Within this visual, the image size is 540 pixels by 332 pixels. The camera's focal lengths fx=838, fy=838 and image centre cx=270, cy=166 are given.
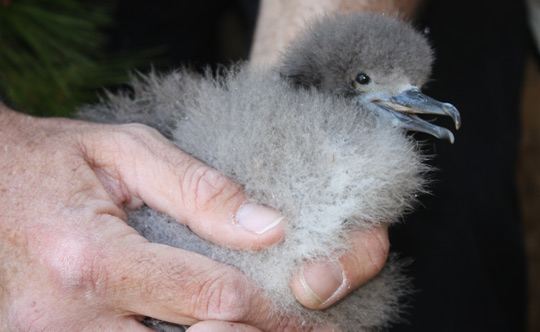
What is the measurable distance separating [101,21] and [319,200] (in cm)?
147

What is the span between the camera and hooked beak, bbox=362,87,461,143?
60.9 inches

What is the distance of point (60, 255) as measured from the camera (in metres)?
1.47

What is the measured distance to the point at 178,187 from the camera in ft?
4.98

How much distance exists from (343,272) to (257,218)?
7.9 inches

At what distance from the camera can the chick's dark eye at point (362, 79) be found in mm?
1604

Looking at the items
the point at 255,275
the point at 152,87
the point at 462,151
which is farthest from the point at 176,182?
the point at 462,151

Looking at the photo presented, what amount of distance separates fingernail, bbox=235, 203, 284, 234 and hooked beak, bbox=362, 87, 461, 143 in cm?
31

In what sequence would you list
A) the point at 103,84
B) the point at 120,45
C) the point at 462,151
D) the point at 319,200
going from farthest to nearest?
Answer: the point at 120,45
the point at 103,84
the point at 462,151
the point at 319,200

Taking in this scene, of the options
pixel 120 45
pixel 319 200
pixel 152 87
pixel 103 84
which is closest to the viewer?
pixel 319 200

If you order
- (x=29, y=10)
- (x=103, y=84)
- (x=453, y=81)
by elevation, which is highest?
(x=453, y=81)

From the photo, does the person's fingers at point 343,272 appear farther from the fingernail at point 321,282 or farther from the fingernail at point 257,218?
the fingernail at point 257,218

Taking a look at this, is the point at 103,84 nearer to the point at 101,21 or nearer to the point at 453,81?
the point at 101,21

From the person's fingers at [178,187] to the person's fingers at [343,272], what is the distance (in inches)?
3.5

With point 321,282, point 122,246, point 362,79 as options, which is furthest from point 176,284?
point 362,79
